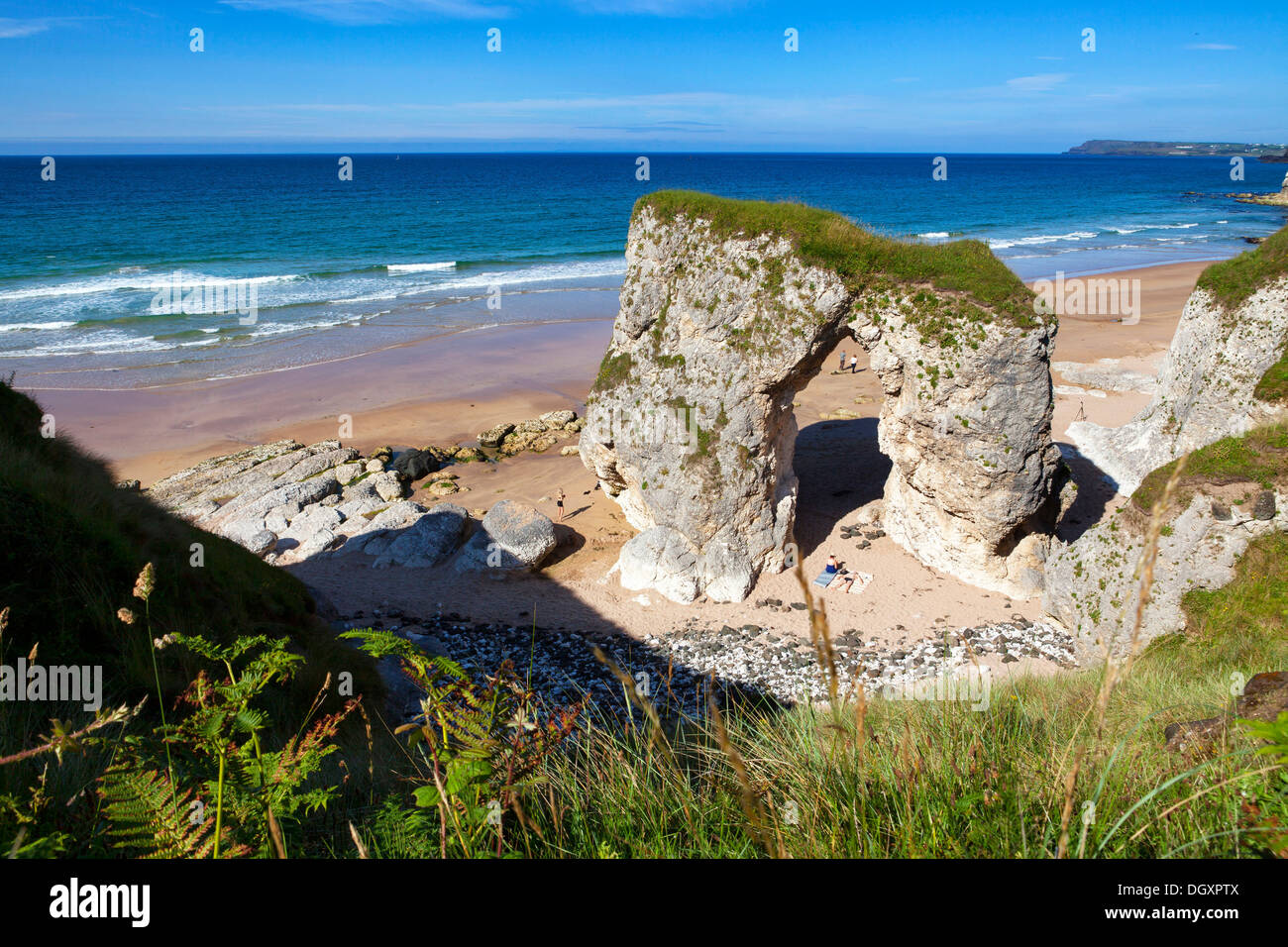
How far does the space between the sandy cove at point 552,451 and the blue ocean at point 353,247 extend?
11.0 ft

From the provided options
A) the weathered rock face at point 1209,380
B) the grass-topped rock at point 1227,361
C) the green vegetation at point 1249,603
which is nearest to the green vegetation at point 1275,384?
the grass-topped rock at point 1227,361

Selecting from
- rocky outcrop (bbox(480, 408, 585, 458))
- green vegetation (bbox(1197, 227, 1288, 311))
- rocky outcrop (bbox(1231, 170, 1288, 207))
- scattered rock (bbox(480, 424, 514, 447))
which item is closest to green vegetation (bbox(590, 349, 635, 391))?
rocky outcrop (bbox(480, 408, 585, 458))

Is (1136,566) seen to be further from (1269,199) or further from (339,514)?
(1269,199)

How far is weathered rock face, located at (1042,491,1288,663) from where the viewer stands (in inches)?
392

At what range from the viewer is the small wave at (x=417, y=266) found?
5134cm

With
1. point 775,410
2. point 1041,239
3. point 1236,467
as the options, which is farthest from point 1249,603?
point 1041,239

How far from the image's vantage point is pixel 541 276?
50031mm

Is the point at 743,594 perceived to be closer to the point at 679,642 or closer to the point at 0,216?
the point at 679,642

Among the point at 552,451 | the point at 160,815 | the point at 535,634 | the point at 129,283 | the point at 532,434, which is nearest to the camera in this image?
the point at 160,815

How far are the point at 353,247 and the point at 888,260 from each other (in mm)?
54788

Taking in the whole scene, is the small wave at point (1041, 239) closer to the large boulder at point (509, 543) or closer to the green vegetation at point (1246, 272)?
the green vegetation at point (1246, 272)

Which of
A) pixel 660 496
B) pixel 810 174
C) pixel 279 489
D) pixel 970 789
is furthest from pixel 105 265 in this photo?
pixel 810 174

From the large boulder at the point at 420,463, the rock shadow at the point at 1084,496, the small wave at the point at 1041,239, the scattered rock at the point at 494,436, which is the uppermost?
the small wave at the point at 1041,239

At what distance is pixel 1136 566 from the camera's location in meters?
9.59
